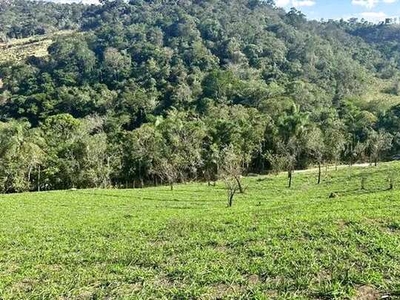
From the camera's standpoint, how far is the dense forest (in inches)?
2258

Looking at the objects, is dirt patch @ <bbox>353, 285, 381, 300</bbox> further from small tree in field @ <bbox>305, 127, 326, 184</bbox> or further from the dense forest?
small tree in field @ <bbox>305, 127, 326, 184</bbox>

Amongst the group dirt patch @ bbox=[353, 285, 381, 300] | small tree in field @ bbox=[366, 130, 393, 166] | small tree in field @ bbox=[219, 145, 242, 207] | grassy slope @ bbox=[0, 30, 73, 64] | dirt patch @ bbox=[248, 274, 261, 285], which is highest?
grassy slope @ bbox=[0, 30, 73, 64]

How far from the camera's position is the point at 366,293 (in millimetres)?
9203

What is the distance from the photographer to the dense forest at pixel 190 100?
5734 cm

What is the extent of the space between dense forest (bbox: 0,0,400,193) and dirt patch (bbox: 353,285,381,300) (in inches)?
1195

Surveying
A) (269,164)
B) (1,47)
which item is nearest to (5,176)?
(269,164)

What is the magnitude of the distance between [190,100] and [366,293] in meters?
82.8

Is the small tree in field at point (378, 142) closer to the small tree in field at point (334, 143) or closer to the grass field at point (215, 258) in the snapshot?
the small tree in field at point (334, 143)

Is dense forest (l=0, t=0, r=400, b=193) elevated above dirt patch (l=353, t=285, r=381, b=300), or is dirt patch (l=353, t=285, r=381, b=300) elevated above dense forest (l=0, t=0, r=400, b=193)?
dense forest (l=0, t=0, r=400, b=193)

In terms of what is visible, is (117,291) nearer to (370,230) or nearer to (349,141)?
(370,230)

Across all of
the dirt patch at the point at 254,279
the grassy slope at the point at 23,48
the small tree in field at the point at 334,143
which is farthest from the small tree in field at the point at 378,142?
the grassy slope at the point at 23,48

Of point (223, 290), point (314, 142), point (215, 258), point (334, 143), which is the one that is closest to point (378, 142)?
point (334, 143)

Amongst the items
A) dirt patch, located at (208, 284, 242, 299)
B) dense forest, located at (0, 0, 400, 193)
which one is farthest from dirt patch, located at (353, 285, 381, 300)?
dense forest, located at (0, 0, 400, 193)

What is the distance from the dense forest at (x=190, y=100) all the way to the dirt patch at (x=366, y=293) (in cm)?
3034
